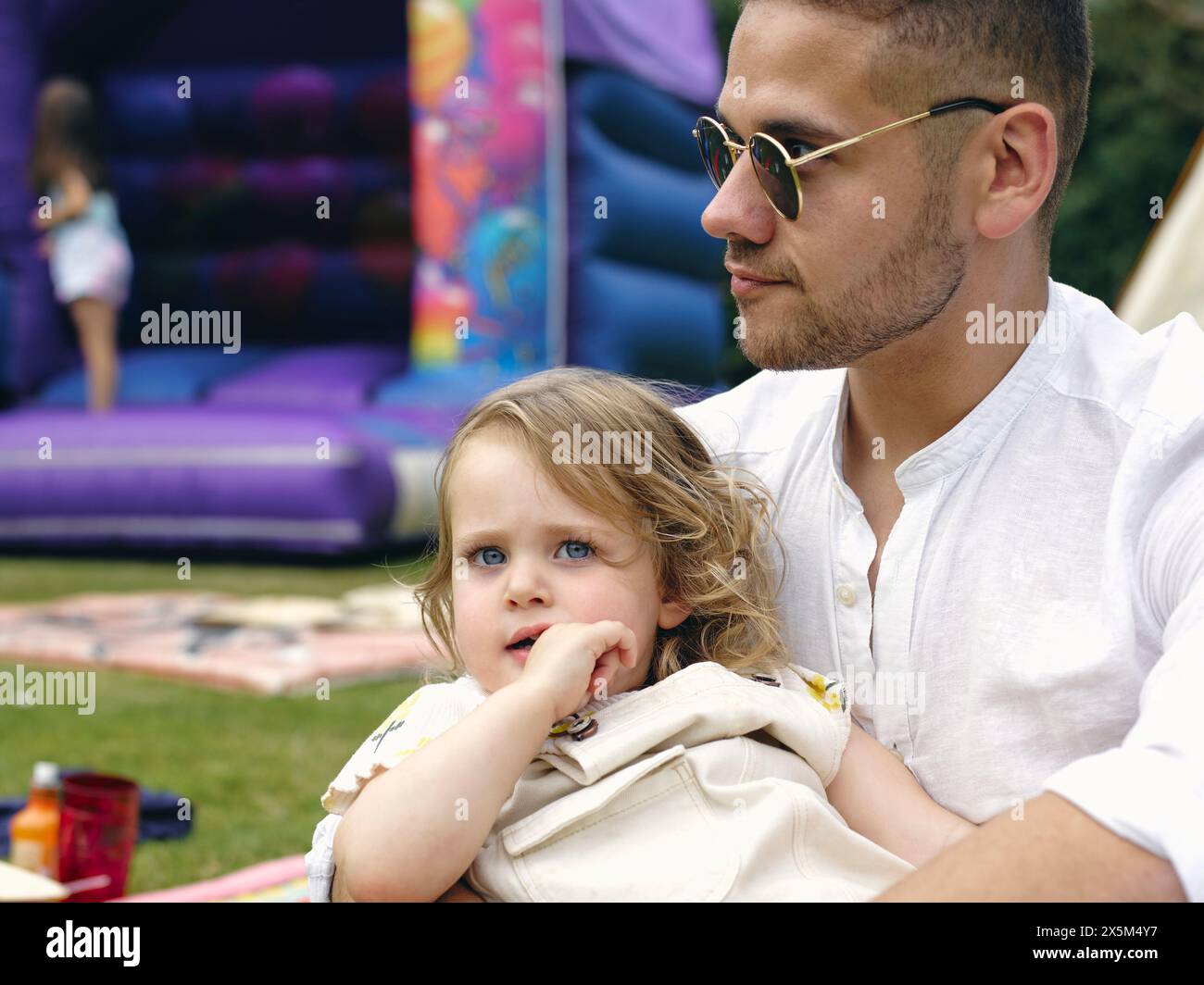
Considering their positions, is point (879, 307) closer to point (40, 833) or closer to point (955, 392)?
point (955, 392)

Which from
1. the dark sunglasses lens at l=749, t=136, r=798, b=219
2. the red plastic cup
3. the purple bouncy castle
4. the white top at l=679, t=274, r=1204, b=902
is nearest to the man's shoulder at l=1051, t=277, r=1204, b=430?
the white top at l=679, t=274, r=1204, b=902

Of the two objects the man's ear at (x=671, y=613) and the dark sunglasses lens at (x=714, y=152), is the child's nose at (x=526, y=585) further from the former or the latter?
the dark sunglasses lens at (x=714, y=152)

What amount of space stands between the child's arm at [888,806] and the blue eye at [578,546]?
414 millimetres

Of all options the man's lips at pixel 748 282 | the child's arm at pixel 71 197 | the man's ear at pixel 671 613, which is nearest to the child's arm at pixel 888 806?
the man's ear at pixel 671 613

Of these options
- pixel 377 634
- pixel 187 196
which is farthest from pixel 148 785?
pixel 187 196

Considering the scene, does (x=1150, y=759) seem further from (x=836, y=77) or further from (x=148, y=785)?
(x=148, y=785)

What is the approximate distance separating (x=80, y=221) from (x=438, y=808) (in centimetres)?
734

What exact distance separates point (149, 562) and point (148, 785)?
3636mm

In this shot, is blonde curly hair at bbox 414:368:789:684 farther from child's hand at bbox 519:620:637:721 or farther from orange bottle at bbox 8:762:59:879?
orange bottle at bbox 8:762:59:879

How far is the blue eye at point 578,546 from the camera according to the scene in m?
1.89

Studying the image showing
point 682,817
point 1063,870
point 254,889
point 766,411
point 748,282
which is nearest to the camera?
point 1063,870

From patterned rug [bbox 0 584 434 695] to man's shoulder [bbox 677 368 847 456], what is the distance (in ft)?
8.50

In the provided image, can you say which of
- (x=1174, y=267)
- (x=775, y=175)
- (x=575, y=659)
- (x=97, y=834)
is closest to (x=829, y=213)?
(x=775, y=175)

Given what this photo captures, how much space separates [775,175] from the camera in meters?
1.97
